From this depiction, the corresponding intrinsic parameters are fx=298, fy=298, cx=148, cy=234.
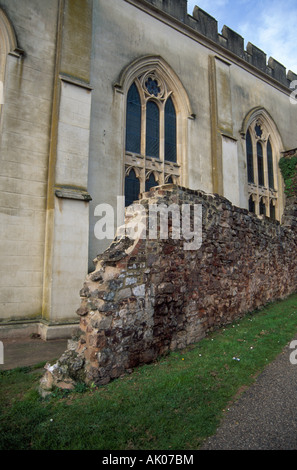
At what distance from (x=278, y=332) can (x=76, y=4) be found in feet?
38.2

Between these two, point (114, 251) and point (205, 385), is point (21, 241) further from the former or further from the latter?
point (205, 385)

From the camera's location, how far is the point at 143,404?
3701 millimetres

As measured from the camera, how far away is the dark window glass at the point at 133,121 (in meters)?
11.6

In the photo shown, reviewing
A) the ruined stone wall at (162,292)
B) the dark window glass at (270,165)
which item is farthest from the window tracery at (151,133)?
the dark window glass at (270,165)

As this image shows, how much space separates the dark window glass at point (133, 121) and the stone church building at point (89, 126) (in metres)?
0.05

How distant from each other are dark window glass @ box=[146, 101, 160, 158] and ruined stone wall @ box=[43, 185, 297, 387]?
5.31 m

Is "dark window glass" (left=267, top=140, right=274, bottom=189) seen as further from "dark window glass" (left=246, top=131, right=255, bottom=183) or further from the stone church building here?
the stone church building

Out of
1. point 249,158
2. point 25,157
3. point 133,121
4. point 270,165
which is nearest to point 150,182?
point 133,121

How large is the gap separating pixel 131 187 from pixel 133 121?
A: 8.88 feet

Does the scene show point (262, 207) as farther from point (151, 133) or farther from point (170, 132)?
point (151, 133)

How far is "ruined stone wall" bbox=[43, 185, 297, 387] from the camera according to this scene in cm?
456

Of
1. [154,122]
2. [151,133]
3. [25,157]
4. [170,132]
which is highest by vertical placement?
[154,122]

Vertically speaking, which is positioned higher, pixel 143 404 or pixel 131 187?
pixel 131 187

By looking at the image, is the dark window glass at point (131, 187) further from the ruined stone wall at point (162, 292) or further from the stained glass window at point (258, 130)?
the stained glass window at point (258, 130)
